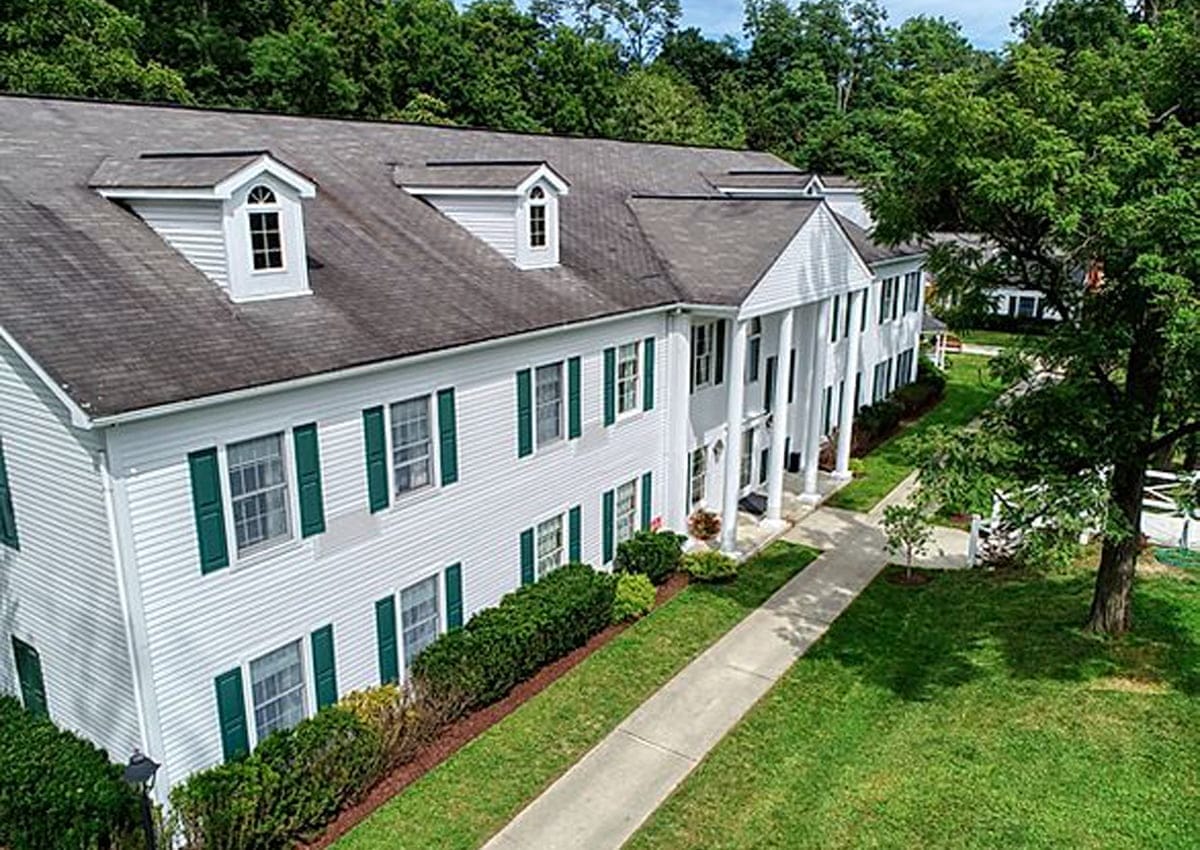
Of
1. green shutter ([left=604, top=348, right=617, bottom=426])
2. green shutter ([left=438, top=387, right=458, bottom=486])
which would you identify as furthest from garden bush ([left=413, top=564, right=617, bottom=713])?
green shutter ([left=604, top=348, right=617, bottom=426])

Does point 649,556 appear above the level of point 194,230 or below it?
below

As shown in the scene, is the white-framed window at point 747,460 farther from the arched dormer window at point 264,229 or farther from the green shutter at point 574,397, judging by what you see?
the arched dormer window at point 264,229

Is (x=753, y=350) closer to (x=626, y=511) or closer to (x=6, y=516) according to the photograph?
(x=626, y=511)

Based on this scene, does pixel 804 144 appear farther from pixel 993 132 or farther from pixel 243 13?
A: pixel 993 132

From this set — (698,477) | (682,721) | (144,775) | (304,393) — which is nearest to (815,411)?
(698,477)

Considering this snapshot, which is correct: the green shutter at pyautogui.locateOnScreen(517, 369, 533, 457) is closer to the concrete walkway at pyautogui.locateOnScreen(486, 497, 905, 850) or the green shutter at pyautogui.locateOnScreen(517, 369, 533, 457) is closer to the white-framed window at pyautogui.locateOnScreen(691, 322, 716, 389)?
the concrete walkway at pyautogui.locateOnScreen(486, 497, 905, 850)
